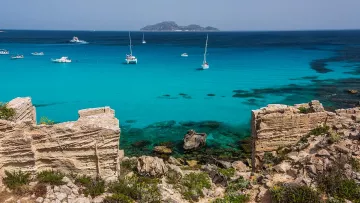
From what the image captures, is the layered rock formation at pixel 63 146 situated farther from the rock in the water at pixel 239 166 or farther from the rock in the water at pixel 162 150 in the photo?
the rock in the water at pixel 162 150

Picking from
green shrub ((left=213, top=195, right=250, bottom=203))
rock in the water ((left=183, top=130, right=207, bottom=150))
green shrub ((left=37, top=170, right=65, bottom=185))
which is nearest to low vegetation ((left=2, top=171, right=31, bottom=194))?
green shrub ((left=37, top=170, right=65, bottom=185))

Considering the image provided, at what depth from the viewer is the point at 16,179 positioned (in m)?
11.0

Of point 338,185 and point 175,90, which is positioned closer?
point 338,185

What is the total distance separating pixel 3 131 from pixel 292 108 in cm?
1259

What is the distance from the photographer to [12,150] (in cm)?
1110

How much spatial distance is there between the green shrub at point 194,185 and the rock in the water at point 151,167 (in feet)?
3.43

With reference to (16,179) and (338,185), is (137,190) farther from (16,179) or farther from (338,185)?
(338,185)

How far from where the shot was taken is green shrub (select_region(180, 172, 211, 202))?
491 inches

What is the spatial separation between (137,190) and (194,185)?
8.83 ft

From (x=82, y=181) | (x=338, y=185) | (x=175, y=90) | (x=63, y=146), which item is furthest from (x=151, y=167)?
(x=175, y=90)

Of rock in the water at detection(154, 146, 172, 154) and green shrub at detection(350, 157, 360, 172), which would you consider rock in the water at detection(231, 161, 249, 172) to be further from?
green shrub at detection(350, 157, 360, 172)

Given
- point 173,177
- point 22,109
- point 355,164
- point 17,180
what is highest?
point 22,109

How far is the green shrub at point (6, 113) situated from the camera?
37.9 feet

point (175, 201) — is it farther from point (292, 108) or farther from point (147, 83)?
point (147, 83)
